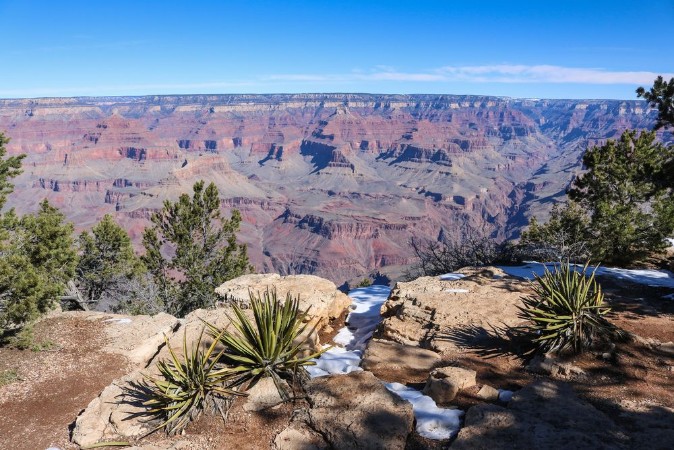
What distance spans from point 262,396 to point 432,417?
2.35m

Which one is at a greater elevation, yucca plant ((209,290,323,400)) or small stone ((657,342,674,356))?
yucca plant ((209,290,323,400))

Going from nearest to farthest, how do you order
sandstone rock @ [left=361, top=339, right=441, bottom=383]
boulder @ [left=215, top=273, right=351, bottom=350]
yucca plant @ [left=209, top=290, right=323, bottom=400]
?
yucca plant @ [left=209, top=290, right=323, bottom=400], sandstone rock @ [left=361, top=339, right=441, bottom=383], boulder @ [left=215, top=273, right=351, bottom=350]

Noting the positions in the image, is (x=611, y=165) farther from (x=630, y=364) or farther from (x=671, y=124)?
(x=630, y=364)

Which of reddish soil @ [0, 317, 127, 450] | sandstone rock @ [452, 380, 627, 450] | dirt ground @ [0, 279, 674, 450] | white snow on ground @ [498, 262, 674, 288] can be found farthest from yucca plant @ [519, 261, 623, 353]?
reddish soil @ [0, 317, 127, 450]

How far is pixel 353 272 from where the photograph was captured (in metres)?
111

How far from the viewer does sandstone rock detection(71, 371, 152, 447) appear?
5.62m

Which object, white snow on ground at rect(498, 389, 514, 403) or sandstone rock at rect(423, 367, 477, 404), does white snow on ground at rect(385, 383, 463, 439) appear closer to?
sandstone rock at rect(423, 367, 477, 404)

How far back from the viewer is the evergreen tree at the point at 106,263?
1833cm

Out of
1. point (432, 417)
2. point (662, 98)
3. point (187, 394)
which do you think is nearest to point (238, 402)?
point (187, 394)

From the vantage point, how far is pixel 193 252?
19.1 m

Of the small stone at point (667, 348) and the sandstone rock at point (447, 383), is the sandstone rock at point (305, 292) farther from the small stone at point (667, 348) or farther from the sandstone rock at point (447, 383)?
the small stone at point (667, 348)

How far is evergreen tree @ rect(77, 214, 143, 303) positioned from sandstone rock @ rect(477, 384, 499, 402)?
16.6 m

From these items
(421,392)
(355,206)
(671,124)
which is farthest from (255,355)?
(355,206)

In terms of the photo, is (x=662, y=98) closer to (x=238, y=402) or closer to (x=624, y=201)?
(x=624, y=201)
